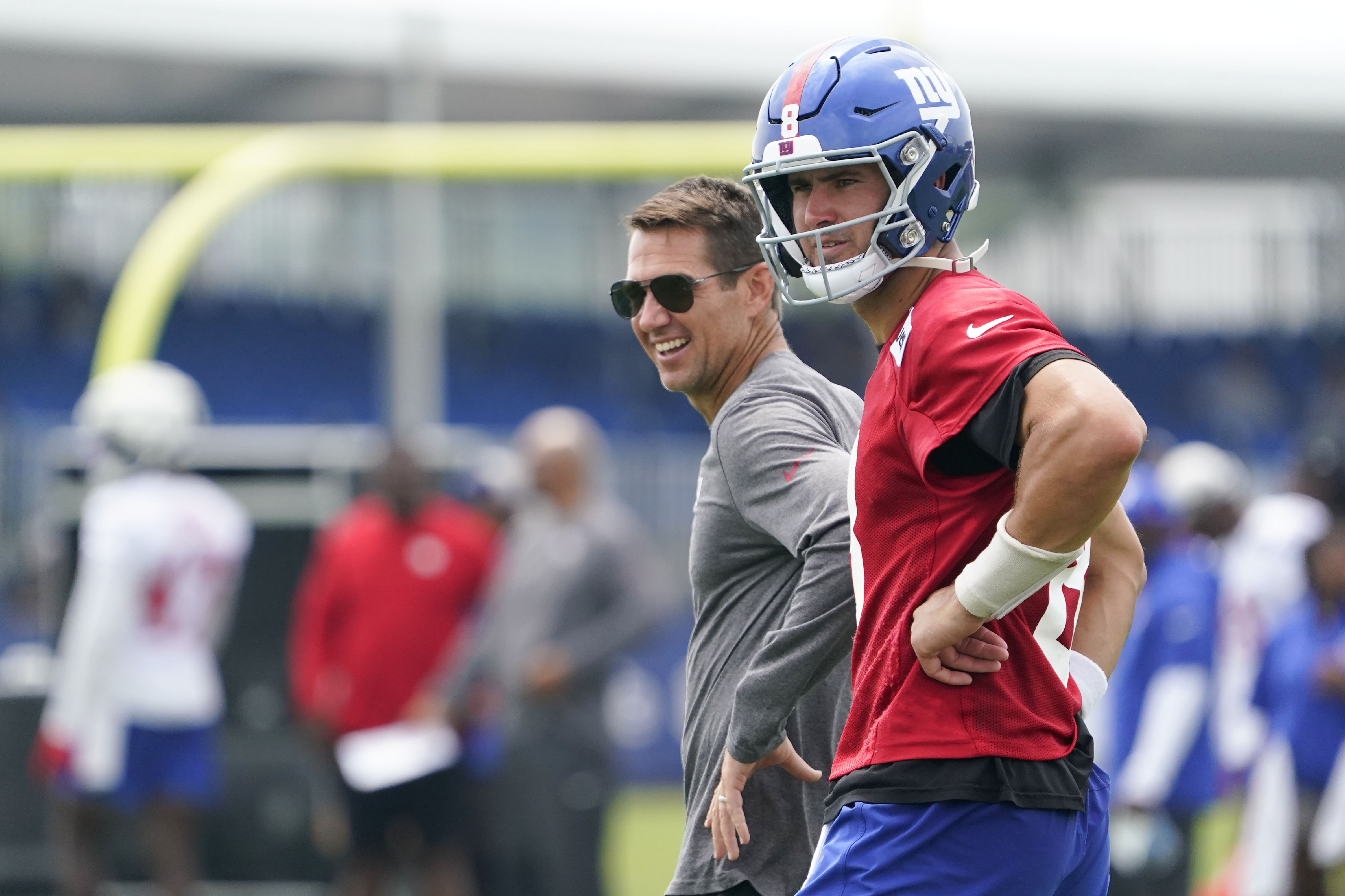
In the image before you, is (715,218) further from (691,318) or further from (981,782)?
(981,782)

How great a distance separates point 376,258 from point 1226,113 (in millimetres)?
9654

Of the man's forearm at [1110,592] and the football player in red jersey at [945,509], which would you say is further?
the man's forearm at [1110,592]

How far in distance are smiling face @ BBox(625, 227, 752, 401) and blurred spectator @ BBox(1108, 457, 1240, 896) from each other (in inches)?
152

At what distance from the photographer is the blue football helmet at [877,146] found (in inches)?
96.8

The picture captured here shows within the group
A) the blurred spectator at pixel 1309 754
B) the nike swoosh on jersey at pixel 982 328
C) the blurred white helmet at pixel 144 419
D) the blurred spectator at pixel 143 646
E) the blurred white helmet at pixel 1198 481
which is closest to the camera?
the nike swoosh on jersey at pixel 982 328

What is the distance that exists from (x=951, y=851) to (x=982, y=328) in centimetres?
72

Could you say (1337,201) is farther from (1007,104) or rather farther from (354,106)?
(354,106)

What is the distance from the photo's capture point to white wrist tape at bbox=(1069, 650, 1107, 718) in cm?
246

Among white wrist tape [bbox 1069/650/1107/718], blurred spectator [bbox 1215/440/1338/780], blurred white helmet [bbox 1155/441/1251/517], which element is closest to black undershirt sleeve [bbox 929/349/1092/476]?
white wrist tape [bbox 1069/650/1107/718]

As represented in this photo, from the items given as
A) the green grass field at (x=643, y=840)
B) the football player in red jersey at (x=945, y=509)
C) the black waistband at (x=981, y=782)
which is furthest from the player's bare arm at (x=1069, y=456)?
the green grass field at (x=643, y=840)

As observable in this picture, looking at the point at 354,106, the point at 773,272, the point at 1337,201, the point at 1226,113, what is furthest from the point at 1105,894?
the point at 1337,201

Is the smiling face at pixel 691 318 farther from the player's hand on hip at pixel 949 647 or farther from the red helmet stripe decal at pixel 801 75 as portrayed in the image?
the player's hand on hip at pixel 949 647

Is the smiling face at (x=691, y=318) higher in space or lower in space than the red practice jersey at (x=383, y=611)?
higher

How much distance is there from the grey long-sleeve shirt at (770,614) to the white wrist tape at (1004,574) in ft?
1.41
